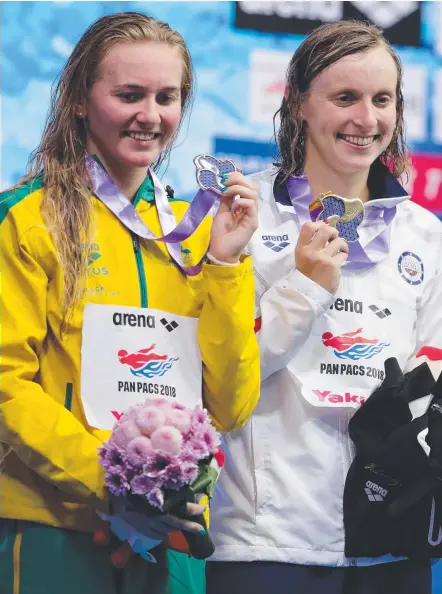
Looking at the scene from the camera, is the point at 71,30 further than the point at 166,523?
Yes

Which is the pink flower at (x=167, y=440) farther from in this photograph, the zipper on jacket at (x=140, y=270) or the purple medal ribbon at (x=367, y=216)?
the purple medal ribbon at (x=367, y=216)

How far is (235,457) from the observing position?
8.25 feet

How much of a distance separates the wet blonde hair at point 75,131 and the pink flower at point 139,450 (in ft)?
1.34

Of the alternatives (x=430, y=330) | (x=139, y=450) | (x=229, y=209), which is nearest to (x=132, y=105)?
(x=229, y=209)

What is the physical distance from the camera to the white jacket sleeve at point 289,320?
96.1 inches

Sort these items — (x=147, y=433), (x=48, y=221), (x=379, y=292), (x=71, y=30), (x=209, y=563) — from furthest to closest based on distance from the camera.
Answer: (x=71, y=30) → (x=379, y=292) → (x=209, y=563) → (x=48, y=221) → (x=147, y=433)

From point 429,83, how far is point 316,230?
3.63ft

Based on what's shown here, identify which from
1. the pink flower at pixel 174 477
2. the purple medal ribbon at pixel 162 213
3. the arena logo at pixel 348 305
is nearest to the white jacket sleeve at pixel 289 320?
the arena logo at pixel 348 305

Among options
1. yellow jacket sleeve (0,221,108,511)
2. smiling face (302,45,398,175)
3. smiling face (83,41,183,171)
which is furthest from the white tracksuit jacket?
yellow jacket sleeve (0,221,108,511)

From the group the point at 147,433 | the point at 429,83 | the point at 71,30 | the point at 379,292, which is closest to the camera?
the point at 147,433

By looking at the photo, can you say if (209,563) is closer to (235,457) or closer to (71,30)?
(235,457)

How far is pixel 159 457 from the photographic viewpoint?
76.5 inches

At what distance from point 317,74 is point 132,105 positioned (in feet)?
1.87

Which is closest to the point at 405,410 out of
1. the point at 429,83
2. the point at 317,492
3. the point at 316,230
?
the point at 317,492
